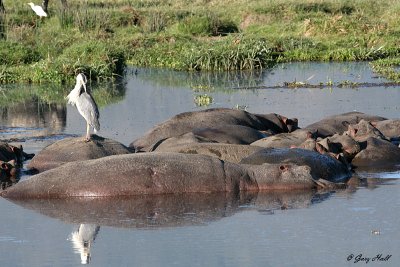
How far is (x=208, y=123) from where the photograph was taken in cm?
1421

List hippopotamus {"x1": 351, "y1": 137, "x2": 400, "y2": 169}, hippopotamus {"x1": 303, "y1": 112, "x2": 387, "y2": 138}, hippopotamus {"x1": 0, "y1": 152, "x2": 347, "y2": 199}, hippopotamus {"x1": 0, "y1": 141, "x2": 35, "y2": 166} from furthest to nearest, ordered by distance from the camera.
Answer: hippopotamus {"x1": 303, "y1": 112, "x2": 387, "y2": 138} → hippopotamus {"x1": 0, "y1": 141, "x2": 35, "y2": 166} → hippopotamus {"x1": 351, "y1": 137, "x2": 400, "y2": 169} → hippopotamus {"x1": 0, "y1": 152, "x2": 347, "y2": 199}

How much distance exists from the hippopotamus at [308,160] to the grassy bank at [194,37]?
426 inches

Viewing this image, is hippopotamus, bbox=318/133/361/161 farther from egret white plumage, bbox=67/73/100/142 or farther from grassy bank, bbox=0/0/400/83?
grassy bank, bbox=0/0/400/83

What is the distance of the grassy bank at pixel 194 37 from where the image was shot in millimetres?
24297

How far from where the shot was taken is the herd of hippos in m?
10.6

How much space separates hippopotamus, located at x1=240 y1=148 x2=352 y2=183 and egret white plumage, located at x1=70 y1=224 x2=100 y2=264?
2425 mm

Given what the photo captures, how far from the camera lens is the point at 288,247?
8477mm

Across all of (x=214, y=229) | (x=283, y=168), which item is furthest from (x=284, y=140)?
(x=214, y=229)

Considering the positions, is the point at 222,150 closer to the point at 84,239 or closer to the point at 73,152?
the point at 73,152

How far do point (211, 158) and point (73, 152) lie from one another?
1.99 metres

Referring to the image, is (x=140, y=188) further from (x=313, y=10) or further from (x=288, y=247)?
(x=313, y=10)

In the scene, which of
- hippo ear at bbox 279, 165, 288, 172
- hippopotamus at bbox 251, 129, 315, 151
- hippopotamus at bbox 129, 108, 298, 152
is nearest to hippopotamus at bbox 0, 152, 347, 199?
hippo ear at bbox 279, 165, 288, 172

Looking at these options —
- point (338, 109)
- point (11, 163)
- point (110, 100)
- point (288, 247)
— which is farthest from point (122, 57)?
point (288, 247)

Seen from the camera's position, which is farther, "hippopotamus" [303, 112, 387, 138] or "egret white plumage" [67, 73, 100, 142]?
"hippopotamus" [303, 112, 387, 138]
